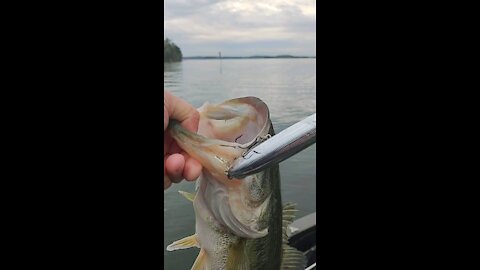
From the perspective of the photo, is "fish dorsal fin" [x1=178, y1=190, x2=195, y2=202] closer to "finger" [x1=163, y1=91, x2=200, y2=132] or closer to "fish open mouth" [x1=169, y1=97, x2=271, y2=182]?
"fish open mouth" [x1=169, y1=97, x2=271, y2=182]

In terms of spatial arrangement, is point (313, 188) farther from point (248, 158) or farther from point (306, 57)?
point (306, 57)

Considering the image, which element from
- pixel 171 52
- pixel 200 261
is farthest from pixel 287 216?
pixel 171 52

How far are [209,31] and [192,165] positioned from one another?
536 millimetres

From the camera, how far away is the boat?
2832mm

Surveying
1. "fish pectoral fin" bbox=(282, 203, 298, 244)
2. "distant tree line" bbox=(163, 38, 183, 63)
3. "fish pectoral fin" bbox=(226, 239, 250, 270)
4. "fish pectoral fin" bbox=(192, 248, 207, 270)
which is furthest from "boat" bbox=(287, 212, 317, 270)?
"distant tree line" bbox=(163, 38, 183, 63)

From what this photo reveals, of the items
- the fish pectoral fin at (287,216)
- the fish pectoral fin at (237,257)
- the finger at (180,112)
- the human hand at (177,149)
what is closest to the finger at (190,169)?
the human hand at (177,149)

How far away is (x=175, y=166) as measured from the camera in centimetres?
256

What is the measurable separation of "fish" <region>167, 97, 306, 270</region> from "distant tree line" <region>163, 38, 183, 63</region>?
0.22 m

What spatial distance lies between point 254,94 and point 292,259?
717 millimetres

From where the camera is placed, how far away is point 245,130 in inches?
105

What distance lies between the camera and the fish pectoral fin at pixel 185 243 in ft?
8.47

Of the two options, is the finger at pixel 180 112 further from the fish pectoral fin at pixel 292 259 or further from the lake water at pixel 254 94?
the fish pectoral fin at pixel 292 259

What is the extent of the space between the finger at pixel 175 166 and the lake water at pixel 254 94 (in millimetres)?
34
